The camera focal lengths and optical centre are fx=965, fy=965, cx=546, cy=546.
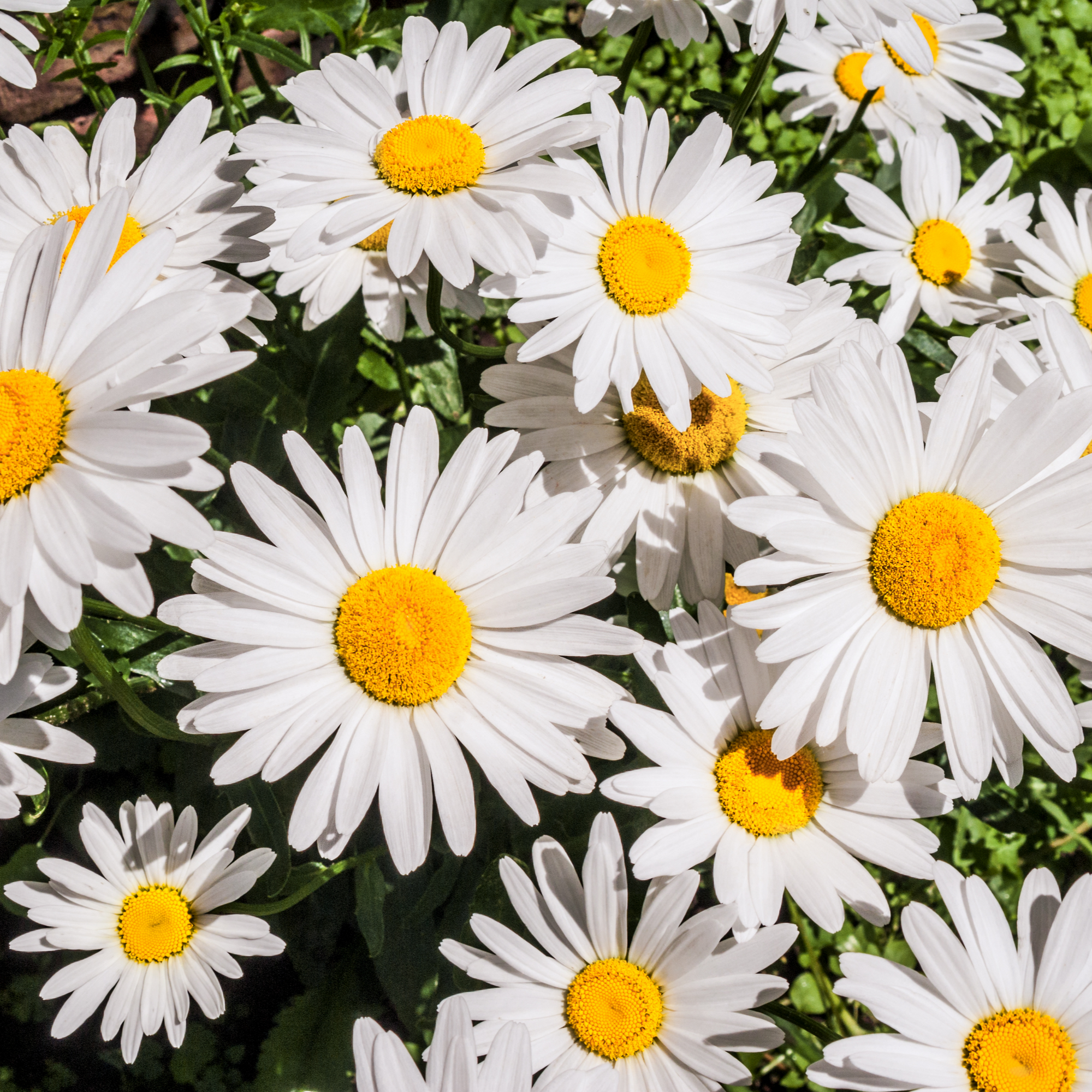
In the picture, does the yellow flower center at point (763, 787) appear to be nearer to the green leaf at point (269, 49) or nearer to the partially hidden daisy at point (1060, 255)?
the partially hidden daisy at point (1060, 255)

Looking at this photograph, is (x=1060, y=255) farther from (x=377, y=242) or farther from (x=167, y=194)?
(x=167, y=194)

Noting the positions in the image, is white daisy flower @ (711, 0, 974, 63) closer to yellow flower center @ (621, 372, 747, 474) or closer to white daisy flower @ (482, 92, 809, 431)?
white daisy flower @ (482, 92, 809, 431)

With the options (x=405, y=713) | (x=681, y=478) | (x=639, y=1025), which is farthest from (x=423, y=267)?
(x=639, y=1025)

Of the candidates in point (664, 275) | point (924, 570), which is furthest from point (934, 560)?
point (664, 275)

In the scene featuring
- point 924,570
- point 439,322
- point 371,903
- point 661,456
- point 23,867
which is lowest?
point 23,867

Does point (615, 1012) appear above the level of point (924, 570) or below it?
below

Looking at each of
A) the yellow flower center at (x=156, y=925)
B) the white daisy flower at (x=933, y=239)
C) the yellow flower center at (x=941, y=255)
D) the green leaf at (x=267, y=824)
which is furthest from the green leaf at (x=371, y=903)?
the yellow flower center at (x=941, y=255)

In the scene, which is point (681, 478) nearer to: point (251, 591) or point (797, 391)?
point (797, 391)
